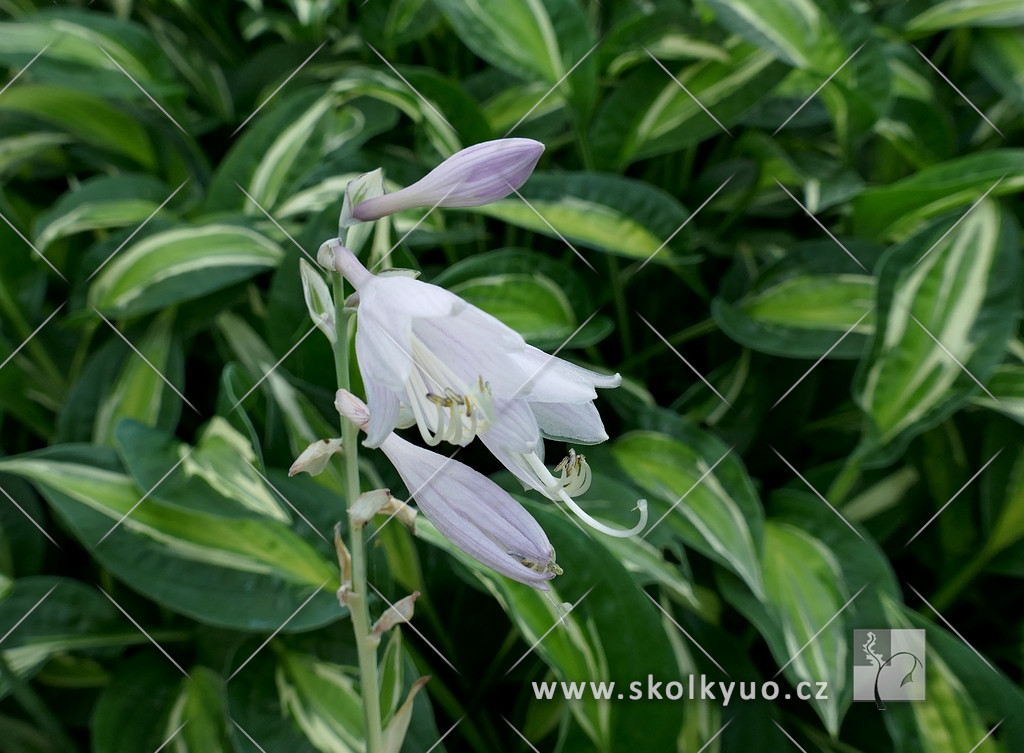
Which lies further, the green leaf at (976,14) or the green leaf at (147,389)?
the green leaf at (976,14)

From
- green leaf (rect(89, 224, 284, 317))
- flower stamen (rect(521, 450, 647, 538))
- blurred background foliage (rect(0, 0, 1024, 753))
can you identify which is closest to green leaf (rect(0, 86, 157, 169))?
blurred background foliage (rect(0, 0, 1024, 753))

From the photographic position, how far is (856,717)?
0.82 metres

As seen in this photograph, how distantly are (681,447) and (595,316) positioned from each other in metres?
0.18

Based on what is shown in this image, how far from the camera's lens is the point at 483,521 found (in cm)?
38

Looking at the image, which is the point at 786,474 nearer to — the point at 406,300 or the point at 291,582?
the point at 291,582

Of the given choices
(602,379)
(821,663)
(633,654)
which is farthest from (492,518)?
(821,663)

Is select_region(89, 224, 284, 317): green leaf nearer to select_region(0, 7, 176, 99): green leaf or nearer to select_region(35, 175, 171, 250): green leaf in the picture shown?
select_region(35, 175, 171, 250): green leaf

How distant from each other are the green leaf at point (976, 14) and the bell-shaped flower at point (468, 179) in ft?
2.77

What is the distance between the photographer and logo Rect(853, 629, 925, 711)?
0.74 m

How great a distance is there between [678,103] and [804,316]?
0.28 m

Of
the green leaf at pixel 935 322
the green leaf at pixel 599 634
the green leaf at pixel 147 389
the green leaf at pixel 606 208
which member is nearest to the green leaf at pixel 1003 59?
the green leaf at pixel 935 322

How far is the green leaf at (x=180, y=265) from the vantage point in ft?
2.67

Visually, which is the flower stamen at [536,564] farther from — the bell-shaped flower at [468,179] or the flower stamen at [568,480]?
the bell-shaped flower at [468,179]

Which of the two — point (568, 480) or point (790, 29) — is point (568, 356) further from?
point (568, 480)
